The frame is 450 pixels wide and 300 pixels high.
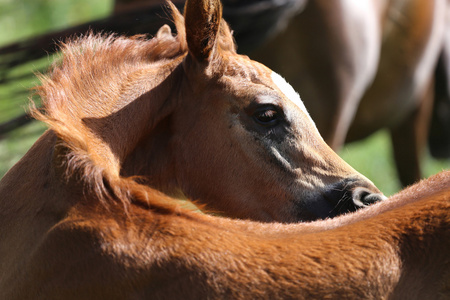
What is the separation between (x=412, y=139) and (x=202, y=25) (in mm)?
4876

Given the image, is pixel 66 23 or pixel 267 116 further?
pixel 66 23

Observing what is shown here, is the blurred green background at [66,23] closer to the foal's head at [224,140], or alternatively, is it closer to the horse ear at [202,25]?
the foal's head at [224,140]

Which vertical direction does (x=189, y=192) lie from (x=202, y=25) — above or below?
below

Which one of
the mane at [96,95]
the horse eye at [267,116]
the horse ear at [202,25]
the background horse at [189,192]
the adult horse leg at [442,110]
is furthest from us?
the adult horse leg at [442,110]

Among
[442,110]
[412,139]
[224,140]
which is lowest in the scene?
[412,139]

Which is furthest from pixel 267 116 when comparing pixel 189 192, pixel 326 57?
pixel 326 57

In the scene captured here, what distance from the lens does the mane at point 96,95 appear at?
201 cm

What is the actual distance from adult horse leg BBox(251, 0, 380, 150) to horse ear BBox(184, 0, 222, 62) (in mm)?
2014

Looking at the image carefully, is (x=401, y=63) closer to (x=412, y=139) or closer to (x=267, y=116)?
(x=412, y=139)

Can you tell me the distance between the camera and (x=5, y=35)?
1025 cm

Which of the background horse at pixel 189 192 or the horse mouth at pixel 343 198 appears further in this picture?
the horse mouth at pixel 343 198

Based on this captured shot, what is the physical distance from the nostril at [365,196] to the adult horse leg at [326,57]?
7.36 feet

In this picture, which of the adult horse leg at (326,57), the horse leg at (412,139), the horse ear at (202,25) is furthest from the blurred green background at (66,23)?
the horse ear at (202,25)

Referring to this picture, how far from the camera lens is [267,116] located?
2.71 metres
